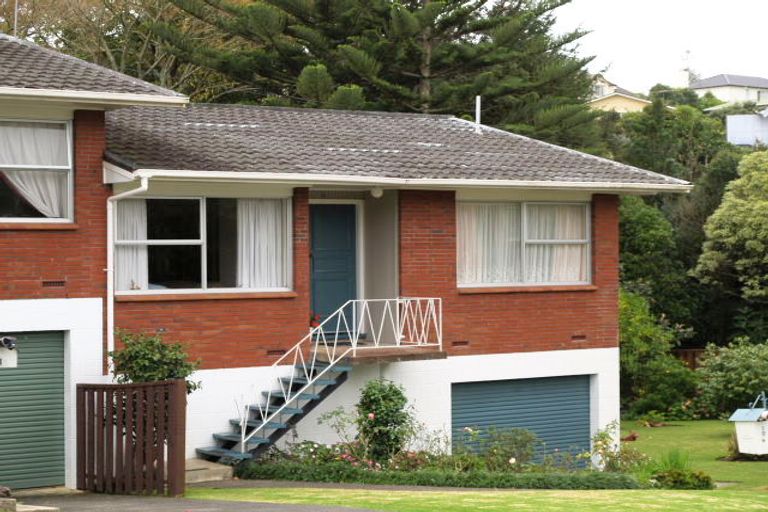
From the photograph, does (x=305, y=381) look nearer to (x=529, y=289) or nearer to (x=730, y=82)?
(x=529, y=289)

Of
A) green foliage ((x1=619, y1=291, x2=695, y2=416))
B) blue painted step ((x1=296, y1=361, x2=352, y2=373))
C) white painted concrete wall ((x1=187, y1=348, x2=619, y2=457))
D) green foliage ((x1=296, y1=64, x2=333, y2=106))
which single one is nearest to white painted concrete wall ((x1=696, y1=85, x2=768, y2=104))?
green foliage ((x1=619, y1=291, x2=695, y2=416))

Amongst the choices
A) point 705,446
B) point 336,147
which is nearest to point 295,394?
point 336,147

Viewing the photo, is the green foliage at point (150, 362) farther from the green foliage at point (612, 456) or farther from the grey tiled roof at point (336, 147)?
the green foliage at point (612, 456)

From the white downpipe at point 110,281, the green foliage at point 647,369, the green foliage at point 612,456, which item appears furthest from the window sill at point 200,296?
the green foliage at point 647,369

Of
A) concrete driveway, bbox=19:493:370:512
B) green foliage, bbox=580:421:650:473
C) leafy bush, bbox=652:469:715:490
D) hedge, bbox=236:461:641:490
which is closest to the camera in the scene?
concrete driveway, bbox=19:493:370:512

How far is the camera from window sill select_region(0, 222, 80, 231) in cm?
1731

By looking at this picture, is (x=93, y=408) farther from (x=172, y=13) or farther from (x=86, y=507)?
(x=172, y=13)

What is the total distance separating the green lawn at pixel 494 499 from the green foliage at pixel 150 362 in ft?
4.77

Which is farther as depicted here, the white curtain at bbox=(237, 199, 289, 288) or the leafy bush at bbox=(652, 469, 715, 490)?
the white curtain at bbox=(237, 199, 289, 288)

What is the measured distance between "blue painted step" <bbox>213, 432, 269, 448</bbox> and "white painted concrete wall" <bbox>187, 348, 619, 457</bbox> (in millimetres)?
129

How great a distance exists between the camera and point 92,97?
16875 millimetres

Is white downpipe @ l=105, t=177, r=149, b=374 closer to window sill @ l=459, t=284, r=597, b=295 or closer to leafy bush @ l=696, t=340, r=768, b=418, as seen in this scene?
Answer: window sill @ l=459, t=284, r=597, b=295

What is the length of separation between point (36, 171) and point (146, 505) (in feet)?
16.3

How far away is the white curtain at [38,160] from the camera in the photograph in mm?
17312
